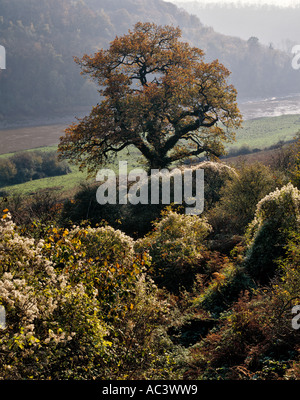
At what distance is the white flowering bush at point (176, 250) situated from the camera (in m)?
11.1

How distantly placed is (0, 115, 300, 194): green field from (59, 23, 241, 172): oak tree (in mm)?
18312

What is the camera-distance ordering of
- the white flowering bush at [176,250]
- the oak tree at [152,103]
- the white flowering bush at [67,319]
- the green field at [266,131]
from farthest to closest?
the green field at [266,131] → the oak tree at [152,103] → the white flowering bush at [176,250] → the white flowering bush at [67,319]

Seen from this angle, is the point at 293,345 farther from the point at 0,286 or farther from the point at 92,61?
the point at 92,61

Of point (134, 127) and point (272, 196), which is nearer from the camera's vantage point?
point (272, 196)

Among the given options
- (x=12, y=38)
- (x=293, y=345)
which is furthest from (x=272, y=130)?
(x=12, y=38)

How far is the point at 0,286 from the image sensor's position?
477cm

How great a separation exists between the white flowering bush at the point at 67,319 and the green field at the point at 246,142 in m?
34.2

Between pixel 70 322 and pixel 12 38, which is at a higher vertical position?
pixel 12 38

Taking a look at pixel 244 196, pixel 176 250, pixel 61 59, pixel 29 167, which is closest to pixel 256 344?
pixel 176 250

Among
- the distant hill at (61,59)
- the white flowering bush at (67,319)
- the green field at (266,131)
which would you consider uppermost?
the distant hill at (61,59)

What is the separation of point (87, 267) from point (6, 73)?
131 metres

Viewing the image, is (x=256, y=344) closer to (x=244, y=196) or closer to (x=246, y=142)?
(x=244, y=196)

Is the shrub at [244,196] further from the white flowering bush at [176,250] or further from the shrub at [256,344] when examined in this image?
the shrub at [256,344]

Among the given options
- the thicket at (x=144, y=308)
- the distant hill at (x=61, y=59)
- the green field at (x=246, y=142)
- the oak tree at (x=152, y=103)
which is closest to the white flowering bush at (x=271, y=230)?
the thicket at (x=144, y=308)
